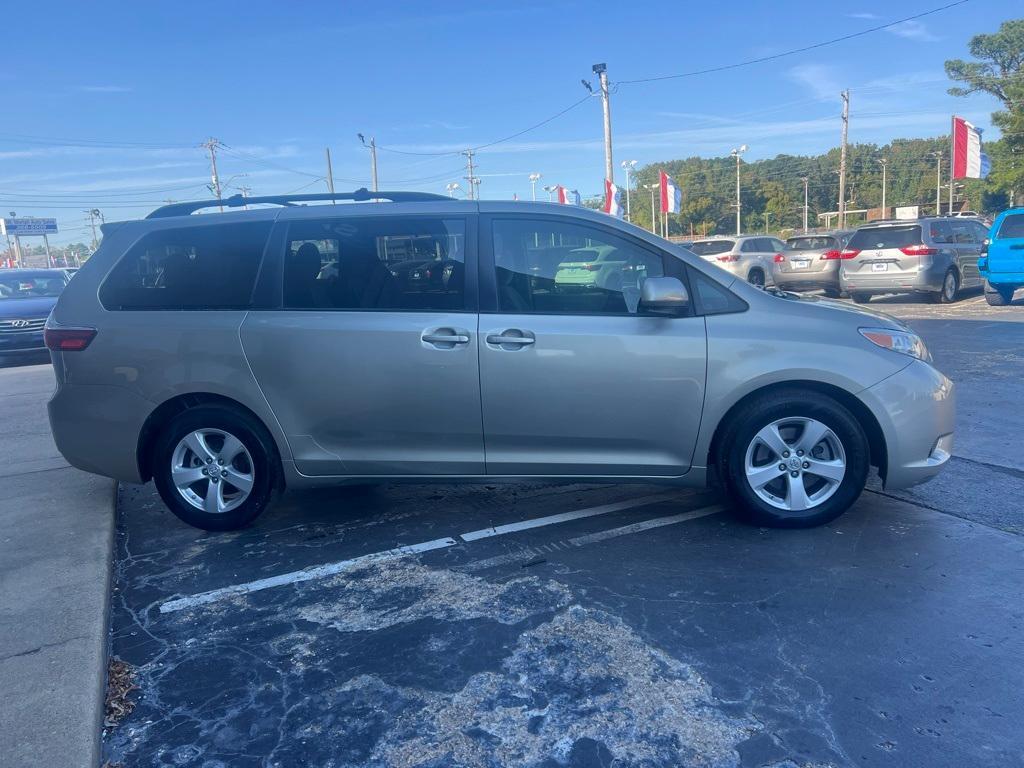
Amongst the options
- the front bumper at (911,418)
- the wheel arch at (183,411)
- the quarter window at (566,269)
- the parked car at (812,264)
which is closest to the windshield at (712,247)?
the parked car at (812,264)

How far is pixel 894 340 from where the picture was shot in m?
4.26

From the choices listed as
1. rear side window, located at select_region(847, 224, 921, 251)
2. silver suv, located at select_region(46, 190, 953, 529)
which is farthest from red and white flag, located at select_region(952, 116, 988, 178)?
silver suv, located at select_region(46, 190, 953, 529)

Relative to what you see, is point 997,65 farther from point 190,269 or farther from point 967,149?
point 190,269

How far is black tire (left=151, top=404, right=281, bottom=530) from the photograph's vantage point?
447 cm

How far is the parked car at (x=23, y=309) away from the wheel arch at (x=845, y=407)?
11953 mm

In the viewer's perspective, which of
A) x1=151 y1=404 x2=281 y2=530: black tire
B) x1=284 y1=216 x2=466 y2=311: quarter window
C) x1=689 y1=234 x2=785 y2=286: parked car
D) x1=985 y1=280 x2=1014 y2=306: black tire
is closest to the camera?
x1=284 y1=216 x2=466 y2=311: quarter window

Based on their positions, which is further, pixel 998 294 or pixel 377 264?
pixel 998 294

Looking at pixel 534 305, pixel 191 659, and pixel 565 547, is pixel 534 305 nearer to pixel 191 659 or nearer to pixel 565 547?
pixel 565 547

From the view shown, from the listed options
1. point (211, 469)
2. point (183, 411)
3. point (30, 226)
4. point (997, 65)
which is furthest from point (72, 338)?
point (30, 226)

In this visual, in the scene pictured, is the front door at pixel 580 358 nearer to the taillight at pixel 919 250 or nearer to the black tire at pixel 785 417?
the black tire at pixel 785 417

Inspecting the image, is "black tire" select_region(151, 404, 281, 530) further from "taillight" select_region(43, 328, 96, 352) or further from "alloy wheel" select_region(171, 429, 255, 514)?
"taillight" select_region(43, 328, 96, 352)

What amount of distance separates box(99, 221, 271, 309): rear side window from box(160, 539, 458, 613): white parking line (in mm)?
1557

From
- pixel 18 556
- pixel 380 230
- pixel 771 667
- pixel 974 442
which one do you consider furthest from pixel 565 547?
pixel 974 442

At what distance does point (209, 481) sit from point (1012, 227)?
14434mm
